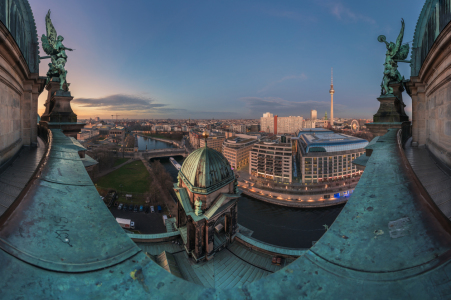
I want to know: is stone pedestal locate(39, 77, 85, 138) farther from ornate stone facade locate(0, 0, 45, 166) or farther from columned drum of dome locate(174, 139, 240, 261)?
columned drum of dome locate(174, 139, 240, 261)

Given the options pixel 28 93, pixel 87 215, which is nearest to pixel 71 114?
pixel 28 93

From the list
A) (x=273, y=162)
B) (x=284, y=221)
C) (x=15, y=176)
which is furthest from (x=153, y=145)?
(x=15, y=176)

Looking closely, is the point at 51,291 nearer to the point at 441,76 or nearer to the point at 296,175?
the point at 441,76

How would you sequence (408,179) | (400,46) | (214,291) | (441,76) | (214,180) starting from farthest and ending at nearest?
(400,46) → (214,180) → (441,76) → (408,179) → (214,291)

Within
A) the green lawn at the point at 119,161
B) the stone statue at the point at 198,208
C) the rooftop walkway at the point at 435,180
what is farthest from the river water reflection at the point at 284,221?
the green lawn at the point at 119,161

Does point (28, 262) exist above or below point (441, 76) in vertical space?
below

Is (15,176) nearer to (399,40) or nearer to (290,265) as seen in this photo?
(290,265)

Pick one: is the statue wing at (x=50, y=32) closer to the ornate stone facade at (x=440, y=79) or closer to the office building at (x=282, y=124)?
the ornate stone facade at (x=440, y=79)
